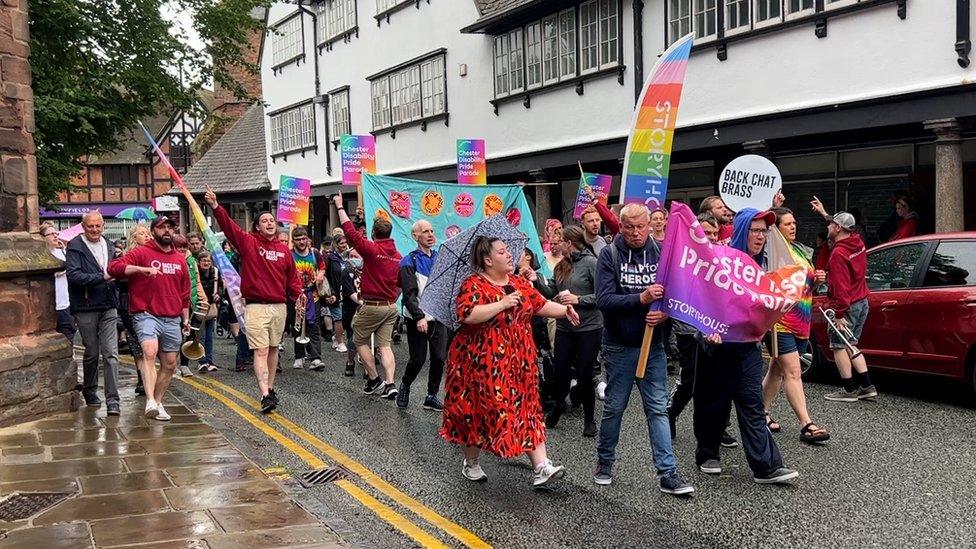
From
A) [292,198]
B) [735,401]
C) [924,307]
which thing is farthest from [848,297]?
[292,198]

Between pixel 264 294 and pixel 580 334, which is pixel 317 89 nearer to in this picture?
pixel 264 294

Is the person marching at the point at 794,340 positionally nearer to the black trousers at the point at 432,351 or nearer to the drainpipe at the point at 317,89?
the black trousers at the point at 432,351

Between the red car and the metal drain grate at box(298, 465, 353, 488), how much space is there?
5693 millimetres

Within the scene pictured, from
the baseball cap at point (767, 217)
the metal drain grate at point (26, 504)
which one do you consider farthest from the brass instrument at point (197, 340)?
the baseball cap at point (767, 217)

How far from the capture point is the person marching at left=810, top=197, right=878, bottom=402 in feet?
29.1

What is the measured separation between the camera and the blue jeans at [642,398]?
234 inches

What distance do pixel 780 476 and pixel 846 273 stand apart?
11.9ft

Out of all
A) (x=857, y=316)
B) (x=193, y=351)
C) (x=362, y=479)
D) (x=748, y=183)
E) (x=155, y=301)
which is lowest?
(x=362, y=479)

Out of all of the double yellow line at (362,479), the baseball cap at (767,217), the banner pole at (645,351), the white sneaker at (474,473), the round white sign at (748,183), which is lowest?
the double yellow line at (362,479)

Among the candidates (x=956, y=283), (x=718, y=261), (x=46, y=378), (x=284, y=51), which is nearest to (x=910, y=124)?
(x=956, y=283)

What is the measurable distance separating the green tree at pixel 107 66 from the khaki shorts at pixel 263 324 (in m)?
7.63

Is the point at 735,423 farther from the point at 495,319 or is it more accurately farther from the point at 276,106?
the point at 276,106

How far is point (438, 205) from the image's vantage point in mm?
14930

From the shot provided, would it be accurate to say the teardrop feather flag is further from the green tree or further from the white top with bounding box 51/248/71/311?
the green tree
